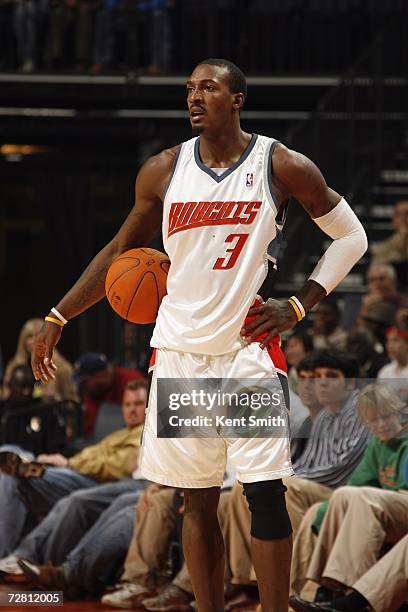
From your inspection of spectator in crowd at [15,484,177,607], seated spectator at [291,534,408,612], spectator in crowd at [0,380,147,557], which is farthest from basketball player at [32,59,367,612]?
spectator in crowd at [0,380,147,557]

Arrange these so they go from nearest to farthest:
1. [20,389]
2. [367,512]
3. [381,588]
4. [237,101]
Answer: [237,101], [381,588], [367,512], [20,389]

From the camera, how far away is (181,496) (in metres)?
5.77

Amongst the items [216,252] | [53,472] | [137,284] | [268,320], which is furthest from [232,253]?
[53,472]

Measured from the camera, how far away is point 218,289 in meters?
3.58

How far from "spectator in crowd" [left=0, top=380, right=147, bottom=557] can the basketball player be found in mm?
2779

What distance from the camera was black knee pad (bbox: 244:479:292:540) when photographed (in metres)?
3.48

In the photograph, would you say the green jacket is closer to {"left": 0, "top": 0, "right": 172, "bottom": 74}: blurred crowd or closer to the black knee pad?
the black knee pad

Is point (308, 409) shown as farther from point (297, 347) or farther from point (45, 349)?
point (297, 347)

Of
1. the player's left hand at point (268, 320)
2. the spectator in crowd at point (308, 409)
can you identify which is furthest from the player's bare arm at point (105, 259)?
the spectator in crowd at point (308, 409)

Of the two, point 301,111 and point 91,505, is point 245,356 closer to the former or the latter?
point 91,505

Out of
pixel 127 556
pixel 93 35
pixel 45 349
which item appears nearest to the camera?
pixel 45 349

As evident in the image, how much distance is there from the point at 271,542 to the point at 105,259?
3.55ft

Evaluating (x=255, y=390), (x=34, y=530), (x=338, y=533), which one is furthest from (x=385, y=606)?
(x=34, y=530)

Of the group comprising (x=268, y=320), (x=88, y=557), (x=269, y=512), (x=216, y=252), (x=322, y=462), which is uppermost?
(x=216, y=252)
